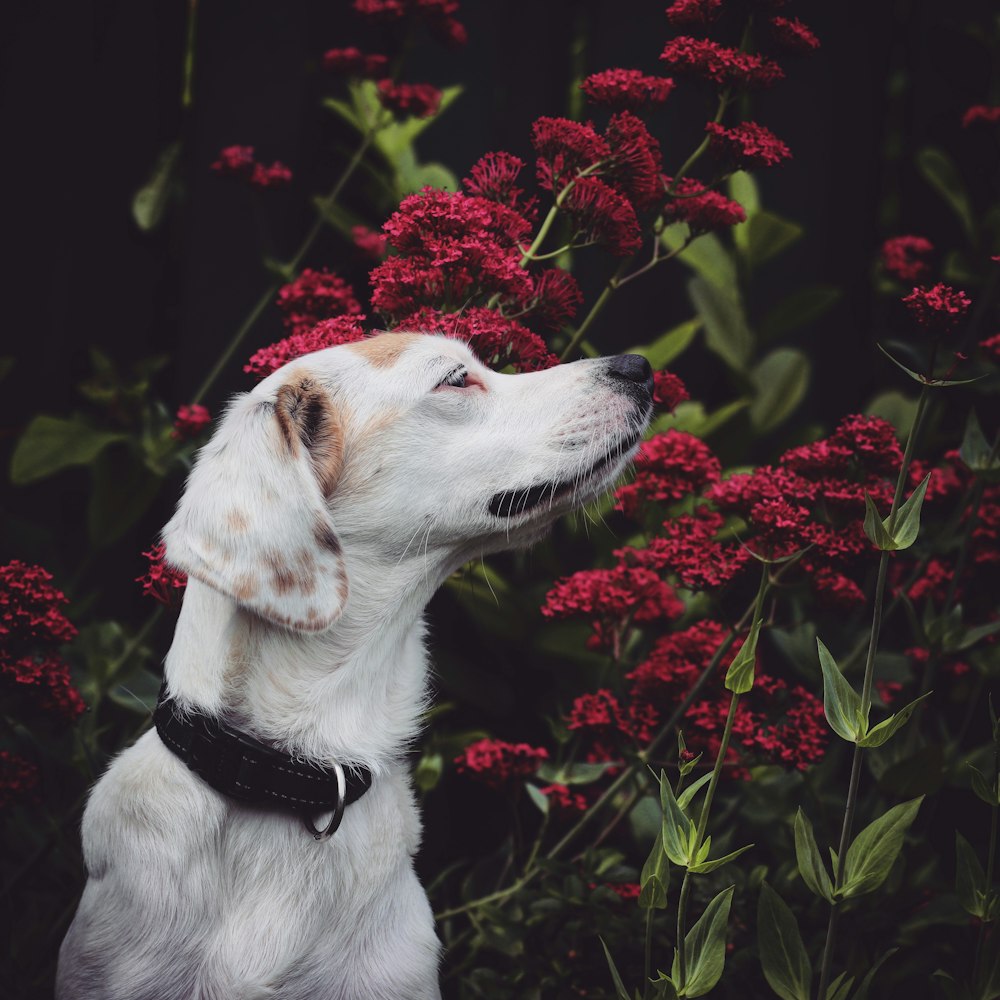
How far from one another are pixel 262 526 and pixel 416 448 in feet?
1.15

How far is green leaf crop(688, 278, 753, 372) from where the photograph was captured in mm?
3252

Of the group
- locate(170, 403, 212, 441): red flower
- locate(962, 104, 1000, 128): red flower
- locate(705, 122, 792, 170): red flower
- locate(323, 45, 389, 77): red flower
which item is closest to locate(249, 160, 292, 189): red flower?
locate(323, 45, 389, 77): red flower

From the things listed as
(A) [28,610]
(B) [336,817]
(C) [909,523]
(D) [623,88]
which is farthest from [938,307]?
(A) [28,610]

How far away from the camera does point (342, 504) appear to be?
1.72 meters

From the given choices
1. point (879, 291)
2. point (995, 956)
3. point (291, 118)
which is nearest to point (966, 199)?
point (879, 291)

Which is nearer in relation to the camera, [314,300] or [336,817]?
[336,817]

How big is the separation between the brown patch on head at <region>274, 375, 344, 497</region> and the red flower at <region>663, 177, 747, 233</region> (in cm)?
81

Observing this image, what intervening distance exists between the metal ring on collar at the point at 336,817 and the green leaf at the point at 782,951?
647 mm

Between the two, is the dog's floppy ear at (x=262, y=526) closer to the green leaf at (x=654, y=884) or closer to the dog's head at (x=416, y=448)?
the dog's head at (x=416, y=448)

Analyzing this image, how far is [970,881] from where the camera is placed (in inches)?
61.2

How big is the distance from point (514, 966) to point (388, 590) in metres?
0.90

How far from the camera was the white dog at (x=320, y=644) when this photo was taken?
1526mm

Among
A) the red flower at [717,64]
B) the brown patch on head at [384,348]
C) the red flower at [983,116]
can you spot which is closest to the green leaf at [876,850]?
the brown patch on head at [384,348]

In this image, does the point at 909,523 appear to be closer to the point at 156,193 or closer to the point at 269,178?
the point at 269,178
